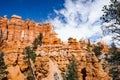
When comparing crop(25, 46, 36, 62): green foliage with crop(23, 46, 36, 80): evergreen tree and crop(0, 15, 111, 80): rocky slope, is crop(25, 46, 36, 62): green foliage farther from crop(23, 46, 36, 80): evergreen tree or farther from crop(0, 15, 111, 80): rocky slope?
crop(0, 15, 111, 80): rocky slope

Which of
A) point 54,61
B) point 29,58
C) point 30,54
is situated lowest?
point 54,61

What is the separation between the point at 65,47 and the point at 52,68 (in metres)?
17.5

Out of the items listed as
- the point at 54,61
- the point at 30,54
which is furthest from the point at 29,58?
the point at 54,61

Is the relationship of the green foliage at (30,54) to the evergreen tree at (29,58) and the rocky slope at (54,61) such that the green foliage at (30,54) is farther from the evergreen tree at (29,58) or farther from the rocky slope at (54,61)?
the rocky slope at (54,61)

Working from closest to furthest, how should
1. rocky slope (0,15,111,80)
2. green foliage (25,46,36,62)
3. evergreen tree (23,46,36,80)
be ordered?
evergreen tree (23,46,36,80) → rocky slope (0,15,111,80) → green foliage (25,46,36,62)

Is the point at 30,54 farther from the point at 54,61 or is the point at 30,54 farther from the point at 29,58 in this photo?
the point at 54,61

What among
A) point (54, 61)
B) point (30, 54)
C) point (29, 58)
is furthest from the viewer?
point (54, 61)

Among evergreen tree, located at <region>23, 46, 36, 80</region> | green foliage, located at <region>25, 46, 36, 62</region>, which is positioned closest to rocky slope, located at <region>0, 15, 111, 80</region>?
evergreen tree, located at <region>23, 46, 36, 80</region>

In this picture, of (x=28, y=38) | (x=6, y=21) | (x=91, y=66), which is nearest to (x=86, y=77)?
(x=91, y=66)

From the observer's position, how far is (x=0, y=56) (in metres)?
58.4

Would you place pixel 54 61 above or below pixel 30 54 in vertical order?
below

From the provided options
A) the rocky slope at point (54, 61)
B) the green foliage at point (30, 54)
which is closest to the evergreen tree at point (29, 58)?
the green foliage at point (30, 54)

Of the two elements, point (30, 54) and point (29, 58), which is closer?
point (29, 58)

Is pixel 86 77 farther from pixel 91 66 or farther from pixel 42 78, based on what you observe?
pixel 42 78
